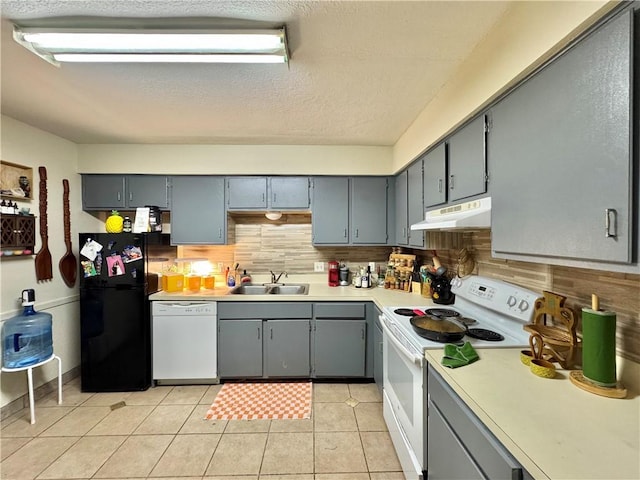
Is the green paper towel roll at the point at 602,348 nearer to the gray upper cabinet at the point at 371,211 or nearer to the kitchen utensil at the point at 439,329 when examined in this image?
the kitchen utensil at the point at 439,329

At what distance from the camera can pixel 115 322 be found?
2.53 meters

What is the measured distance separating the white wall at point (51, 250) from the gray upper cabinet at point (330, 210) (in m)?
2.42

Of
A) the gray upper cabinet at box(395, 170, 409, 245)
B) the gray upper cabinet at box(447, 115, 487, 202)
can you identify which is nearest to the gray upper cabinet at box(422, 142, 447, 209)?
the gray upper cabinet at box(447, 115, 487, 202)

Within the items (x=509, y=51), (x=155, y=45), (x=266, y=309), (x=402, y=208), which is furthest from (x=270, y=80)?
(x=266, y=309)

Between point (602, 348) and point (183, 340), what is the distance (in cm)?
288

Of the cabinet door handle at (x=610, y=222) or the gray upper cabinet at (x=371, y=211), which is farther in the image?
the gray upper cabinet at (x=371, y=211)

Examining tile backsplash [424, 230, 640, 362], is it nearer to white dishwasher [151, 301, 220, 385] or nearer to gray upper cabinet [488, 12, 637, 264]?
gray upper cabinet [488, 12, 637, 264]

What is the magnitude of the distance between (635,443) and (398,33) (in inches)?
65.6

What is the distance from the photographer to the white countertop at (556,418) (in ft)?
2.20

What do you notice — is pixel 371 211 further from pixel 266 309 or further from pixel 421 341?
pixel 421 341

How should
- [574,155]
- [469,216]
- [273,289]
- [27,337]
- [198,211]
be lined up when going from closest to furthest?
[574,155] < [469,216] < [27,337] < [198,211] < [273,289]

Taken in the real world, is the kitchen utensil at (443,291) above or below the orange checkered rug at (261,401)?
above

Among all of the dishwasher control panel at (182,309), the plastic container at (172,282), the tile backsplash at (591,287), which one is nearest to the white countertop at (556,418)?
the tile backsplash at (591,287)

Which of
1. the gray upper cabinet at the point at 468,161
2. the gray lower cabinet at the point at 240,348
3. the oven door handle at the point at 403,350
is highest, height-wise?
the gray upper cabinet at the point at 468,161
